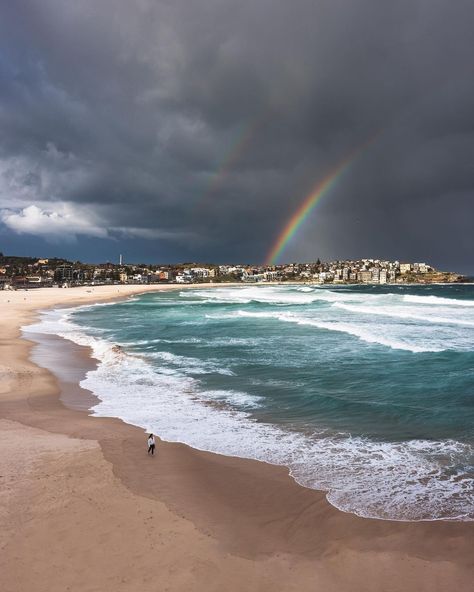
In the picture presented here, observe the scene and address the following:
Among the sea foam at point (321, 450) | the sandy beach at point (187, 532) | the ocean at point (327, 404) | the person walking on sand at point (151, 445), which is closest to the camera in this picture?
the sandy beach at point (187, 532)

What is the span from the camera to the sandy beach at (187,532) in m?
6.48

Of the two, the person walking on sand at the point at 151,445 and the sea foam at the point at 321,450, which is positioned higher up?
the person walking on sand at the point at 151,445

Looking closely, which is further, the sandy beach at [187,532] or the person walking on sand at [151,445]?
the person walking on sand at [151,445]

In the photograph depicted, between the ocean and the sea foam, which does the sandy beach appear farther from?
the ocean

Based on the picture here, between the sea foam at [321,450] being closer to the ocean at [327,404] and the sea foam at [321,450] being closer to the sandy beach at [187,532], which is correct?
the ocean at [327,404]

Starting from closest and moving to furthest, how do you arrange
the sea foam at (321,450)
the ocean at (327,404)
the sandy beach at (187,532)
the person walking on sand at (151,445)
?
the sandy beach at (187,532)
the sea foam at (321,450)
the ocean at (327,404)
the person walking on sand at (151,445)

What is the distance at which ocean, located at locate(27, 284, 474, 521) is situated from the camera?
10000 millimetres

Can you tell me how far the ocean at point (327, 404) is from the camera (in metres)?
10.0

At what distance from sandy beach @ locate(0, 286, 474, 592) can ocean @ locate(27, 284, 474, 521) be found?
81 cm

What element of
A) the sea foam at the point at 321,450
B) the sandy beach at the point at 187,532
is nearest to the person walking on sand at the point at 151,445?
the sandy beach at the point at 187,532

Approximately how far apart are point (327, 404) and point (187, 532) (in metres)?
9.42

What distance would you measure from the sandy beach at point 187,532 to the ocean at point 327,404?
31.8 inches

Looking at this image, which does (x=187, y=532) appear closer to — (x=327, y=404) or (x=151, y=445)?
(x=151, y=445)

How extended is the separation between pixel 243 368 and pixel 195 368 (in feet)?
7.87
